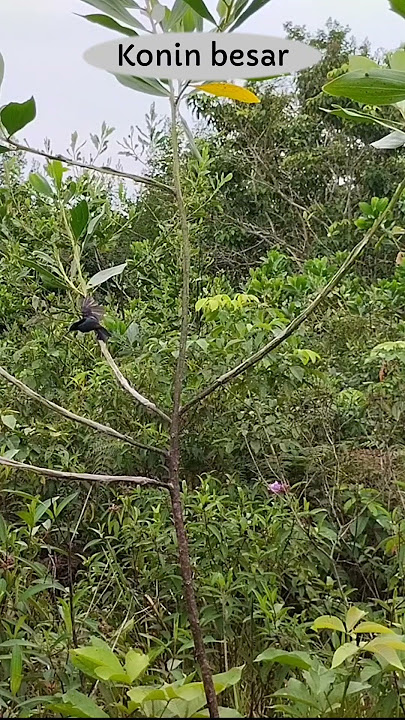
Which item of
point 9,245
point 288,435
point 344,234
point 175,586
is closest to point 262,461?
point 288,435

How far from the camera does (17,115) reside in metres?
0.43

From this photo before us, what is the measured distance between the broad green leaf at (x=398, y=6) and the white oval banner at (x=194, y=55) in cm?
11

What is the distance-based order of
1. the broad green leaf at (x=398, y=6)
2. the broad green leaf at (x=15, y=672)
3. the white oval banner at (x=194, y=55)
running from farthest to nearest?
the broad green leaf at (x=15, y=672), the white oval banner at (x=194, y=55), the broad green leaf at (x=398, y=6)

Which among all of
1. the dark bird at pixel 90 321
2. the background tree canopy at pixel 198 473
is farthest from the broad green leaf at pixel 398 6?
the dark bird at pixel 90 321

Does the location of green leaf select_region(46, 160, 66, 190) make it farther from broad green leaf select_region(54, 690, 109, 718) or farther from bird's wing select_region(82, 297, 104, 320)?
broad green leaf select_region(54, 690, 109, 718)

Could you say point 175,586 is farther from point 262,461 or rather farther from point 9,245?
point 9,245

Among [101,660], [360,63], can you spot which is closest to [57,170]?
[360,63]

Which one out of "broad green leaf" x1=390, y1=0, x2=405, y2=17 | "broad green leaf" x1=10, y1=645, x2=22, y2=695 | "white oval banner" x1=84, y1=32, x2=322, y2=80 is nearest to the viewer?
"broad green leaf" x1=390, y1=0, x2=405, y2=17

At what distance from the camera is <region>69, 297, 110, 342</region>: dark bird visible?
476 mm

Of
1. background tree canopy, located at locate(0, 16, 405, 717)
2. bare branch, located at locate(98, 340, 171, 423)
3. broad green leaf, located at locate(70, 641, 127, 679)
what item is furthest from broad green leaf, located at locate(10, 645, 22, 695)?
bare branch, located at locate(98, 340, 171, 423)

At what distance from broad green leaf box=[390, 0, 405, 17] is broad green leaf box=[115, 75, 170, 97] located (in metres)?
0.17

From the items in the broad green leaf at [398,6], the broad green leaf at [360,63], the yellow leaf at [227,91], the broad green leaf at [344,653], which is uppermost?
the broad green leaf at [398,6]

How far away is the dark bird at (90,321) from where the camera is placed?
48 cm

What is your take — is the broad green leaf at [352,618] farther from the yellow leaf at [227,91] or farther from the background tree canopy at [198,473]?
the yellow leaf at [227,91]
